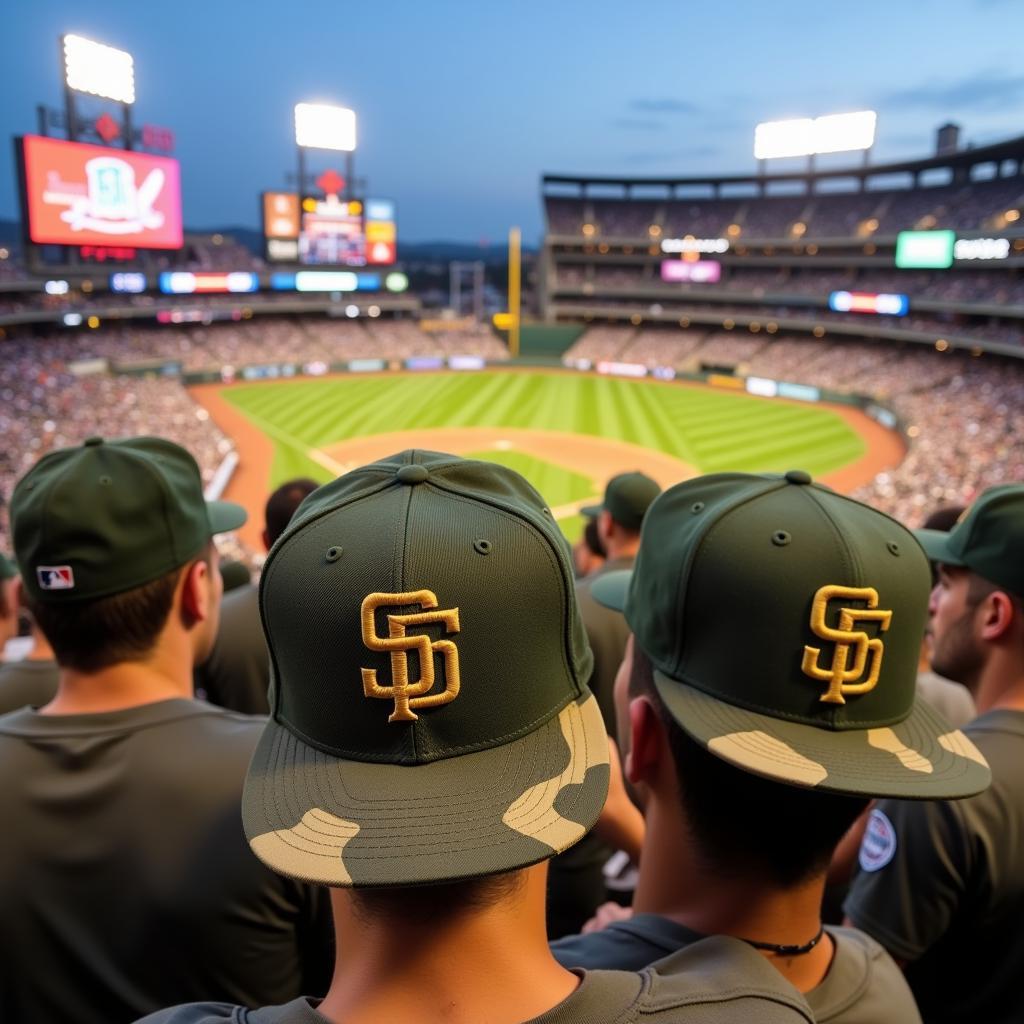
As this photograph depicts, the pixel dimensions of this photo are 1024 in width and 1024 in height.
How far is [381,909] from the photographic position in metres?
1.57

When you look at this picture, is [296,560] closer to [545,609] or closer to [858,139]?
[545,609]

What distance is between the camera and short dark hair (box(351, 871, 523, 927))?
155cm

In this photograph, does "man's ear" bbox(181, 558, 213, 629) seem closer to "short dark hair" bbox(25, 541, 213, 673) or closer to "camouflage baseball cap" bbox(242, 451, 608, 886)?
"short dark hair" bbox(25, 541, 213, 673)

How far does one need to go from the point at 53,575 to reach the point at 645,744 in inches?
89.4

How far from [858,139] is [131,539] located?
2710 inches

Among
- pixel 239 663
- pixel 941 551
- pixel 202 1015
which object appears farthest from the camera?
pixel 239 663

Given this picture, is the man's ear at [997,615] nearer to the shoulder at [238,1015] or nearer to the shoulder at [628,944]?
the shoulder at [628,944]

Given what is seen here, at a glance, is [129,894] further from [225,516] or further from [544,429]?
[544,429]

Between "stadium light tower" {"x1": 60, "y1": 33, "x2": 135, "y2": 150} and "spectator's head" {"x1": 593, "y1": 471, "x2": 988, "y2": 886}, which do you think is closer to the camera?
"spectator's head" {"x1": 593, "y1": 471, "x2": 988, "y2": 886}

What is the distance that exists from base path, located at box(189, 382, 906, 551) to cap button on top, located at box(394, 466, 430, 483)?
72.8ft

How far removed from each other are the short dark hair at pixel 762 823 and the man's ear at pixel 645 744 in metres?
0.17

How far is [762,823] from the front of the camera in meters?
2.12

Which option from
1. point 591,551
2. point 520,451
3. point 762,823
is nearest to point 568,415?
point 520,451

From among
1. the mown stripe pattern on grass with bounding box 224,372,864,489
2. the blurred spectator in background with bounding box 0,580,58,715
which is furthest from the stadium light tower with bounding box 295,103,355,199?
the blurred spectator in background with bounding box 0,580,58,715
